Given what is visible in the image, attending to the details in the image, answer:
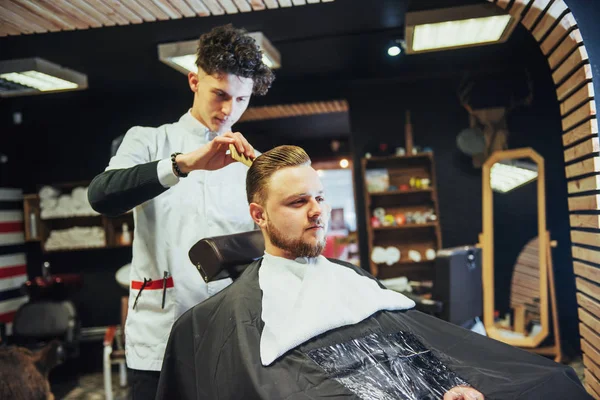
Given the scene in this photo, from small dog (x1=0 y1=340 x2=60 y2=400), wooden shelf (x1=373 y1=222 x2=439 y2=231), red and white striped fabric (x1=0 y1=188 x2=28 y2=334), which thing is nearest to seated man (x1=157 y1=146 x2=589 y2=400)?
small dog (x1=0 y1=340 x2=60 y2=400)

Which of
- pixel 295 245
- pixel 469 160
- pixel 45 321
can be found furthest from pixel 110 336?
pixel 469 160

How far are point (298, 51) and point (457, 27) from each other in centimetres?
155

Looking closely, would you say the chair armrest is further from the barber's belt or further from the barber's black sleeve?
the barber's black sleeve

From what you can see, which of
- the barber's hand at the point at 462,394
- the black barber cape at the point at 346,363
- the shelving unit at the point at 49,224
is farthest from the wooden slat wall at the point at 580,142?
the shelving unit at the point at 49,224

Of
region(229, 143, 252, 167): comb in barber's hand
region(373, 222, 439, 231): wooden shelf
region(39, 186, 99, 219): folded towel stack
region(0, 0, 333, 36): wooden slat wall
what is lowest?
region(373, 222, 439, 231): wooden shelf

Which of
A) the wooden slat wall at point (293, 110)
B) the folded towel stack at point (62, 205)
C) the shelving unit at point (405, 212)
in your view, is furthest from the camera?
the wooden slat wall at point (293, 110)

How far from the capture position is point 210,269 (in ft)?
5.02

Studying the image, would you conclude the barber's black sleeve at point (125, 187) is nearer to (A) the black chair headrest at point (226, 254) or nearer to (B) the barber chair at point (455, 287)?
(A) the black chair headrest at point (226, 254)

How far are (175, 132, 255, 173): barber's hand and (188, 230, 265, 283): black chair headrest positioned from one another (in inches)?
11.9

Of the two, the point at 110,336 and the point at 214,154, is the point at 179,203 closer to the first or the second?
the point at 214,154

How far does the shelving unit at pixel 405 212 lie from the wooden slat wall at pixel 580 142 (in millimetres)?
3304

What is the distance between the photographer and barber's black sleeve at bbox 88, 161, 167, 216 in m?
1.34

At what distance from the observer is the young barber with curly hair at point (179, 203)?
1.51m

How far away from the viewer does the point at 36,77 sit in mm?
3801
